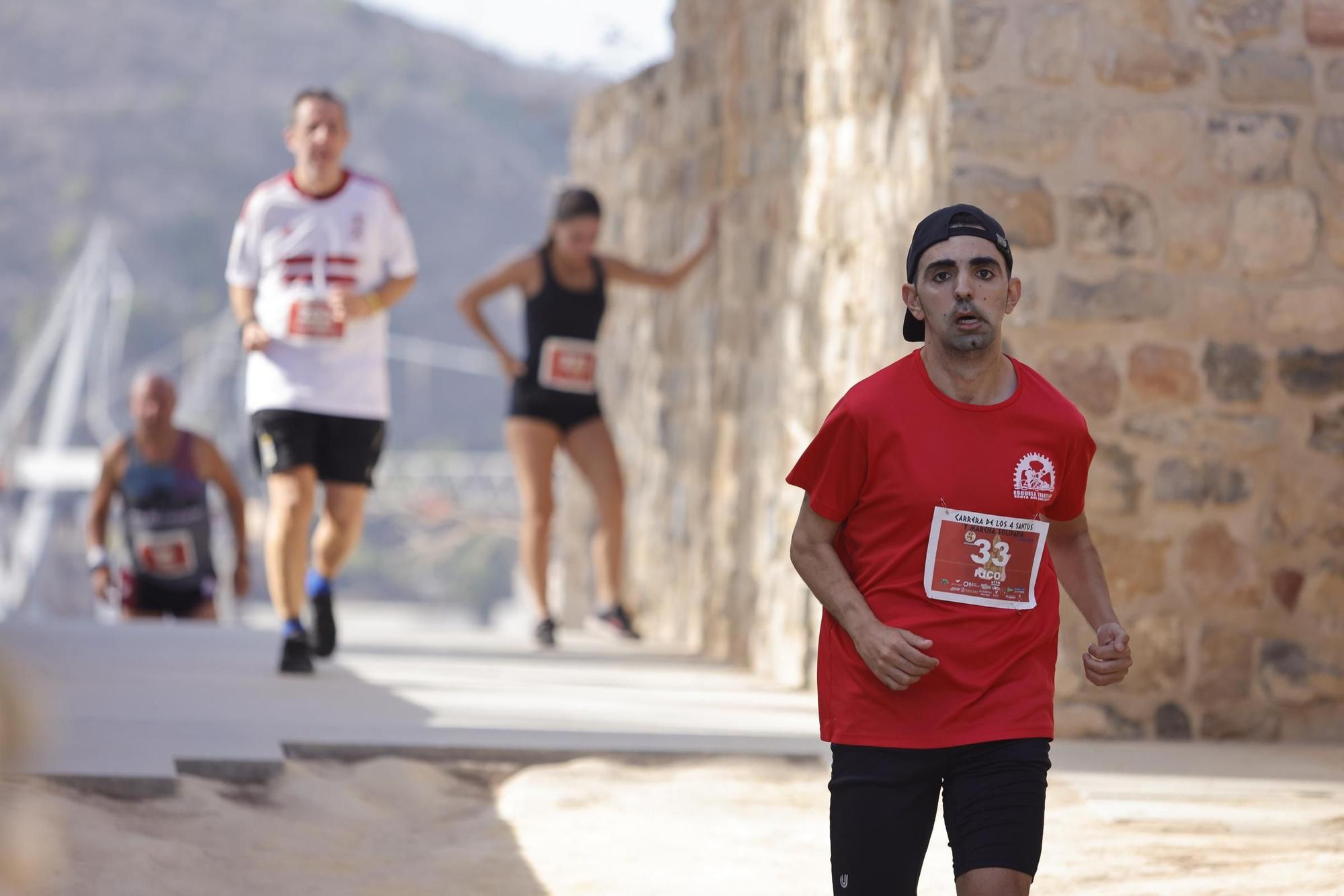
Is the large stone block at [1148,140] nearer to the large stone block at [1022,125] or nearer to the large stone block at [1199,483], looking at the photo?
the large stone block at [1022,125]

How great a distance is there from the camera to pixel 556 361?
7.36 metres

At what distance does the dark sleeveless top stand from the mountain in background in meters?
75.0

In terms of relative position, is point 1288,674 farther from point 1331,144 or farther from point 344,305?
point 344,305

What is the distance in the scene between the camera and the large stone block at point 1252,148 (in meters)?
5.24

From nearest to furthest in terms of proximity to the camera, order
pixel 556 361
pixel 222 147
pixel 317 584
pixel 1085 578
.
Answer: pixel 1085 578 < pixel 317 584 < pixel 556 361 < pixel 222 147

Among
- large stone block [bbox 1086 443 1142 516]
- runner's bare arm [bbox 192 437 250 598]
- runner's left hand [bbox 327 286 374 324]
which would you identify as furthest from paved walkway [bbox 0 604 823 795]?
runner's left hand [bbox 327 286 374 324]

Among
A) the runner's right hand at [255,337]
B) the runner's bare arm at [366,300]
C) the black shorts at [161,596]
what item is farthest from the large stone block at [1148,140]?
the black shorts at [161,596]

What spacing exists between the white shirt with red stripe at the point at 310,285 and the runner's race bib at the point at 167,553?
1.91 m

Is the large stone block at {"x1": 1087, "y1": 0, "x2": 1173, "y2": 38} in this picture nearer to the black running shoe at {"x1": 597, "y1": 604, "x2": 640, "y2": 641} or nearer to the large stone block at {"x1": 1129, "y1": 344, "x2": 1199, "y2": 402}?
the large stone block at {"x1": 1129, "y1": 344, "x2": 1199, "y2": 402}

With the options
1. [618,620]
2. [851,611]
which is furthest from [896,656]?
[618,620]

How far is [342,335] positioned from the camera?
229 inches

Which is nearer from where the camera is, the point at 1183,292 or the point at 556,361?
the point at 1183,292

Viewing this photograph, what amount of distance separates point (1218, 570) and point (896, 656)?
294cm

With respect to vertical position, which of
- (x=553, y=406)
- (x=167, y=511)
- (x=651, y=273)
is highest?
(x=651, y=273)
